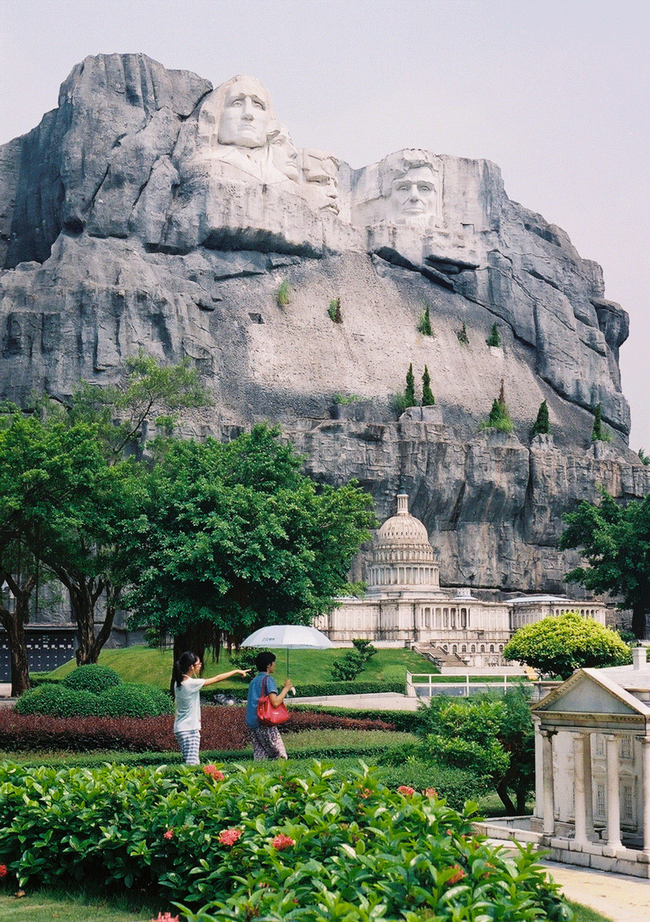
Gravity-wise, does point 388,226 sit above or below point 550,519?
above

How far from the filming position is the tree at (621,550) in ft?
218

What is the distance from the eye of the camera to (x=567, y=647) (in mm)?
34844

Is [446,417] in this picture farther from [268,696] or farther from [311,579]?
[268,696]

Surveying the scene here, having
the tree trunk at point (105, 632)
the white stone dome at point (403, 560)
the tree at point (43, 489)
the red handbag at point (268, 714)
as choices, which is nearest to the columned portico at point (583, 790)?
the red handbag at point (268, 714)

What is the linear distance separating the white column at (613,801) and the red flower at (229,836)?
20.9 feet

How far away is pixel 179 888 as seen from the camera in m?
11.2

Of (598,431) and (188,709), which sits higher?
(598,431)

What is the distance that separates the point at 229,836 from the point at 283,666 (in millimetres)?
43113

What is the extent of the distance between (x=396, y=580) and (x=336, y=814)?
6559cm

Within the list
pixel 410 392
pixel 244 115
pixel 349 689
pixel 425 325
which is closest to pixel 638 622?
pixel 410 392

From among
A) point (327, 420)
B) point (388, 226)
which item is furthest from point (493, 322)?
point (327, 420)

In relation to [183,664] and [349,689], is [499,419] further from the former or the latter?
[183,664]

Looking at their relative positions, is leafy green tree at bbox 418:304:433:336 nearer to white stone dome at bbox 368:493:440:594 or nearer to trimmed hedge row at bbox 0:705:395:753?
white stone dome at bbox 368:493:440:594

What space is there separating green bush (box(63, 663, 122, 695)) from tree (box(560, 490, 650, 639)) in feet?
140
